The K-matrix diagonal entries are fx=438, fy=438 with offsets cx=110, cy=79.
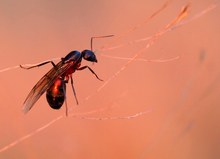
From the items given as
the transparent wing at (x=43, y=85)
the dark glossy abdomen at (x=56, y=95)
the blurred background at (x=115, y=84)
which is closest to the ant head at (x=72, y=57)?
the transparent wing at (x=43, y=85)

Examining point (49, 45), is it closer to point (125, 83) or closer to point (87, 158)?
point (125, 83)

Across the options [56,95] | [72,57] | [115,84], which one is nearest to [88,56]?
[72,57]

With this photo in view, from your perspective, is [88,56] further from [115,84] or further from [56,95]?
[115,84]

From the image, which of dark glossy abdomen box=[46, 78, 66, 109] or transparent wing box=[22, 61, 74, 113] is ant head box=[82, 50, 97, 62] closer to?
transparent wing box=[22, 61, 74, 113]

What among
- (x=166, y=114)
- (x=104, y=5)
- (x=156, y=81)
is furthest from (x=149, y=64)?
(x=104, y=5)

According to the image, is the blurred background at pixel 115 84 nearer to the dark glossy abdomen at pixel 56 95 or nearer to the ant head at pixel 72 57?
the ant head at pixel 72 57

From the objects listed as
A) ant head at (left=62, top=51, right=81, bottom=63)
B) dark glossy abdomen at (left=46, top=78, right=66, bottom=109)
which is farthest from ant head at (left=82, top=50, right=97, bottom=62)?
dark glossy abdomen at (left=46, top=78, right=66, bottom=109)
